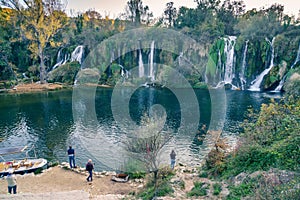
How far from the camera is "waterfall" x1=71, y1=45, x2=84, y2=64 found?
53906 millimetres

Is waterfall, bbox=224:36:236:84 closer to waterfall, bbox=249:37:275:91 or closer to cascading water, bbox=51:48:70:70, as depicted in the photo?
waterfall, bbox=249:37:275:91

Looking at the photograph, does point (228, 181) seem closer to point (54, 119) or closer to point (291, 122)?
point (291, 122)

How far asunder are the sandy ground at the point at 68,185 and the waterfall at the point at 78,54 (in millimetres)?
42264

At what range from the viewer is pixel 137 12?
6644 cm

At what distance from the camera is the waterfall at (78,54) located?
53.9 meters

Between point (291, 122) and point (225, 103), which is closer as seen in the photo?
point (291, 122)

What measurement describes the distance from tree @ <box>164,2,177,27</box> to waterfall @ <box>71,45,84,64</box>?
25.6 metres

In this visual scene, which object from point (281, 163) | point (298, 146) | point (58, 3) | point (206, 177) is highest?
point (58, 3)

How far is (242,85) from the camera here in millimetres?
43438

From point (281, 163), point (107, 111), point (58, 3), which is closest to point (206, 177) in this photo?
point (281, 163)

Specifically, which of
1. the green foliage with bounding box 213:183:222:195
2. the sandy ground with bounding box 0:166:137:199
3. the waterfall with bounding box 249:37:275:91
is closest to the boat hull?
the sandy ground with bounding box 0:166:137:199

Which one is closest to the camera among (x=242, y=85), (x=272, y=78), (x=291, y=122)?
(x=291, y=122)

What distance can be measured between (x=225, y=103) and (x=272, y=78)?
1353 cm

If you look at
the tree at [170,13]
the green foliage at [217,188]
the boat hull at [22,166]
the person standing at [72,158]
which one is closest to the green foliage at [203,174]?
the green foliage at [217,188]
